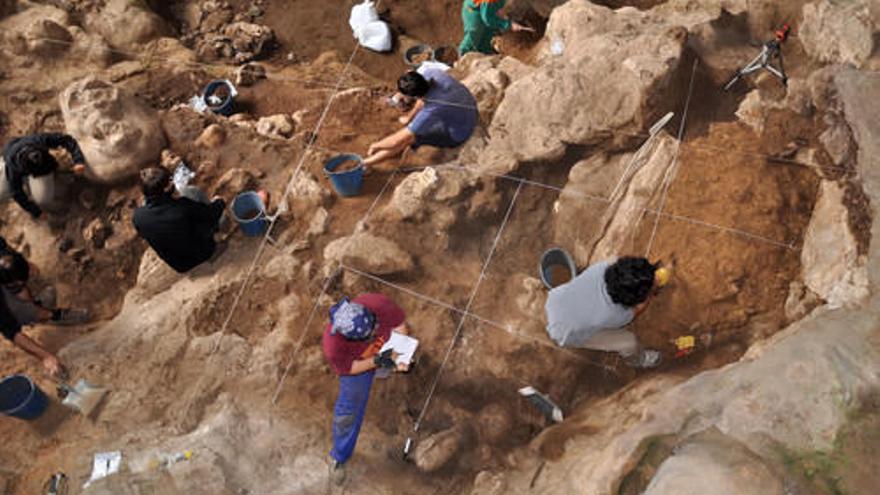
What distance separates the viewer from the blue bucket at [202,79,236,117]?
6854mm

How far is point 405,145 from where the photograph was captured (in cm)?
533

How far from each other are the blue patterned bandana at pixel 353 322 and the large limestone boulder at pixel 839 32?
191 inches

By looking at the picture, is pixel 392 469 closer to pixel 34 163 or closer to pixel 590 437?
pixel 590 437

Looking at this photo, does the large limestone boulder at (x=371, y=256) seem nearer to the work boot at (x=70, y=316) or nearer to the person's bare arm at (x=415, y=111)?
the person's bare arm at (x=415, y=111)

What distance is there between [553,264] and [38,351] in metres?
4.44

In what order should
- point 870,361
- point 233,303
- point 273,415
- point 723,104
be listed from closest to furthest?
1. point 870,361
2. point 273,415
3. point 233,303
4. point 723,104

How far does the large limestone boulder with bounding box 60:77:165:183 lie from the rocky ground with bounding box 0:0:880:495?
0.8 inches

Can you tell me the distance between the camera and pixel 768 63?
202 inches

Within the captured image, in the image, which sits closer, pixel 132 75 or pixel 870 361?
pixel 870 361

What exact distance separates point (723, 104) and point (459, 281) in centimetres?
300

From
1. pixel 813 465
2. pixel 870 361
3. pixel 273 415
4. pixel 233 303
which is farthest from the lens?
pixel 233 303

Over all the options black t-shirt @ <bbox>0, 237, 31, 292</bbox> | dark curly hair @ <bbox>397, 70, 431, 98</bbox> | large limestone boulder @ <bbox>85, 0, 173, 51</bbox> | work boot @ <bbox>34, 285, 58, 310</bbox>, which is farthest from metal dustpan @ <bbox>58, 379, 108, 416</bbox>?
large limestone boulder @ <bbox>85, 0, 173, 51</bbox>

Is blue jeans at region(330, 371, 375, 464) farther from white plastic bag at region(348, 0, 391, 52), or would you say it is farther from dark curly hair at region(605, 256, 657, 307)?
white plastic bag at region(348, 0, 391, 52)

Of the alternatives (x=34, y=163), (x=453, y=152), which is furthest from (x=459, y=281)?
(x=34, y=163)
